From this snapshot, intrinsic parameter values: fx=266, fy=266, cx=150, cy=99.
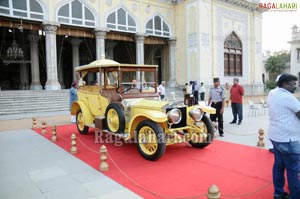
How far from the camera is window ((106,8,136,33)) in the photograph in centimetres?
1991

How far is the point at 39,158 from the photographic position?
5652 millimetres

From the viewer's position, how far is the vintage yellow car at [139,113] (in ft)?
17.5

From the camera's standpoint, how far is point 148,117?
529 cm

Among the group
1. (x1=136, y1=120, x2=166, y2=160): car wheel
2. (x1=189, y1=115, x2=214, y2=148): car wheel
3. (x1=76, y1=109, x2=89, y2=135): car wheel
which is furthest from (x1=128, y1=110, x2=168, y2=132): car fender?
(x1=76, y1=109, x2=89, y2=135): car wheel

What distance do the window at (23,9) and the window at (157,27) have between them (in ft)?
28.4

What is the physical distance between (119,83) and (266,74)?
182ft

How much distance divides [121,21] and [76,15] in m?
3.55

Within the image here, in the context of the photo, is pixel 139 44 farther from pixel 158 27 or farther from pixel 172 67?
pixel 172 67

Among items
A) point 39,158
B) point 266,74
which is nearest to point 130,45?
point 39,158

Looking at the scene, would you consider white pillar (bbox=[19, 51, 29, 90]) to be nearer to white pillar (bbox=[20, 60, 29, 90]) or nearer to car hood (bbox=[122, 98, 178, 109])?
white pillar (bbox=[20, 60, 29, 90])

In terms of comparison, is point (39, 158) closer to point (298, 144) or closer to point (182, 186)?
point (182, 186)

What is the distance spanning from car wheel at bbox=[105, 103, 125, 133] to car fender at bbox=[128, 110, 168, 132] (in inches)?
10.8

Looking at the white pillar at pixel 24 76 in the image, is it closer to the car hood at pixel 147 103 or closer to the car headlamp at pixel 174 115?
the car hood at pixel 147 103

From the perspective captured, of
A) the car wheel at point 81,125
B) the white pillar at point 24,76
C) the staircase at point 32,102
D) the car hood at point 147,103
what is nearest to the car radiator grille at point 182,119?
the car hood at point 147,103
